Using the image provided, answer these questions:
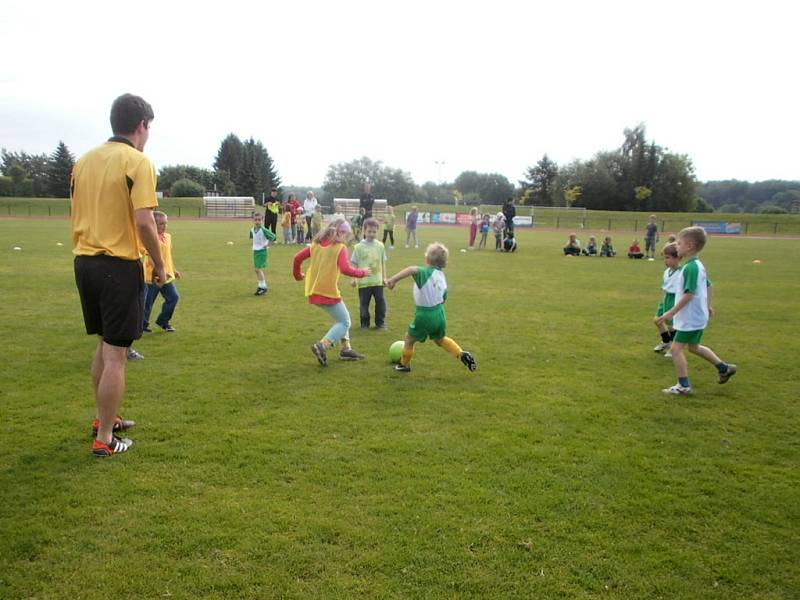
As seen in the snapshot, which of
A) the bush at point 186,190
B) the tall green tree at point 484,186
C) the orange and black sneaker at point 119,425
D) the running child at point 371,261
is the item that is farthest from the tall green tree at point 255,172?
the orange and black sneaker at point 119,425

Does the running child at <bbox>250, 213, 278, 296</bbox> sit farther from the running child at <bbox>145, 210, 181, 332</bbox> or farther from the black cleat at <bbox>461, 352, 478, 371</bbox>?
the black cleat at <bbox>461, 352, 478, 371</bbox>

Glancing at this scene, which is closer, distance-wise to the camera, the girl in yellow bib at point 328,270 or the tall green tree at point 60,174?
the girl in yellow bib at point 328,270

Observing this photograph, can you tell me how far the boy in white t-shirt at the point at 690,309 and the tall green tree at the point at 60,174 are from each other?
7442 centimetres

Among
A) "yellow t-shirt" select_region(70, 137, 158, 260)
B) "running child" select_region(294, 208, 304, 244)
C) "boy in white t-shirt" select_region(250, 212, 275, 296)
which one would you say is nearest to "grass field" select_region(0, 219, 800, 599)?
"yellow t-shirt" select_region(70, 137, 158, 260)

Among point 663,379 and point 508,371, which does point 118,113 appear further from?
point 663,379

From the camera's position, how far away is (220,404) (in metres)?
5.81

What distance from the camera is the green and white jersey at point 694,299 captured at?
20.9ft

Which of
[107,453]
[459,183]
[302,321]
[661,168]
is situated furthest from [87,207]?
[459,183]

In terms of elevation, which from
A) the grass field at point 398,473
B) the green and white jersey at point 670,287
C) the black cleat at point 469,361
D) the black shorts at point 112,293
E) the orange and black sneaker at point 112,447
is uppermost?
the black shorts at point 112,293

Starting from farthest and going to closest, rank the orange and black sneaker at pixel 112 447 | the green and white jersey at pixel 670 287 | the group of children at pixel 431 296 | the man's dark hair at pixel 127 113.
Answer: the green and white jersey at pixel 670 287
the group of children at pixel 431 296
the orange and black sneaker at pixel 112 447
the man's dark hair at pixel 127 113

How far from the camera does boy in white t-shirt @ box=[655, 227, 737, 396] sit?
251 inches

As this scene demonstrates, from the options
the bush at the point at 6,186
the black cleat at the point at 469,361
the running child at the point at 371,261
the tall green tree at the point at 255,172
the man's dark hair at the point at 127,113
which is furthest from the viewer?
the tall green tree at the point at 255,172

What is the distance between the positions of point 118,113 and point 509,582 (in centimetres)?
409

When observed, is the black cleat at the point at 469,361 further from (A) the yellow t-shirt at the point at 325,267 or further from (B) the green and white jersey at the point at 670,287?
(B) the green and white jersey at the point at 670,287
